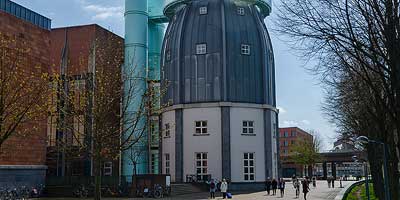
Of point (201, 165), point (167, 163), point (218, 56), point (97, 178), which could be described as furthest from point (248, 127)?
point (97, 178)

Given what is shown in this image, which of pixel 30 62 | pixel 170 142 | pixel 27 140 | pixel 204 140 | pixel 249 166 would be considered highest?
pixel 30 62

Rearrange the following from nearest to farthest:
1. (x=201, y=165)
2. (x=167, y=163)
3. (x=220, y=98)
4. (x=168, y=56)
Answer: (x=201, y=165), (x=220, y=98), (x=167, y=163), (x=168, y=56)

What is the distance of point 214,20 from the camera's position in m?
54.0

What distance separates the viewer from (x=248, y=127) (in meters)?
52.5

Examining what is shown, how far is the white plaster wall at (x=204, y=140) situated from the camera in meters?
50.7

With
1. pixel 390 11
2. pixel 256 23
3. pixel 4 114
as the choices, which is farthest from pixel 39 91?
pixel 256 23

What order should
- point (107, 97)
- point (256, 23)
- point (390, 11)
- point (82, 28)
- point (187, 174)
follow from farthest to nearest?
point (82, 28)
point (256, 23)
point (187, 174)
point (107, 97)
point (390, 11)

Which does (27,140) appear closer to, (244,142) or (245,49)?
(244,142)

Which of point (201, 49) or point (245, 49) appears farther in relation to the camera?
point (245, 49)

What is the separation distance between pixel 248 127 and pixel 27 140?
22735 millimetres

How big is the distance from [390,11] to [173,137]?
40213 millimetres

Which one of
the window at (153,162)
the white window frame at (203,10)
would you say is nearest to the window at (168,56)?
the white window frame at (203,10)

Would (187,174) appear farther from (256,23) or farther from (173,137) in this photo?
(256,23)

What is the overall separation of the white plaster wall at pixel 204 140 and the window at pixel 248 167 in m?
2.85
